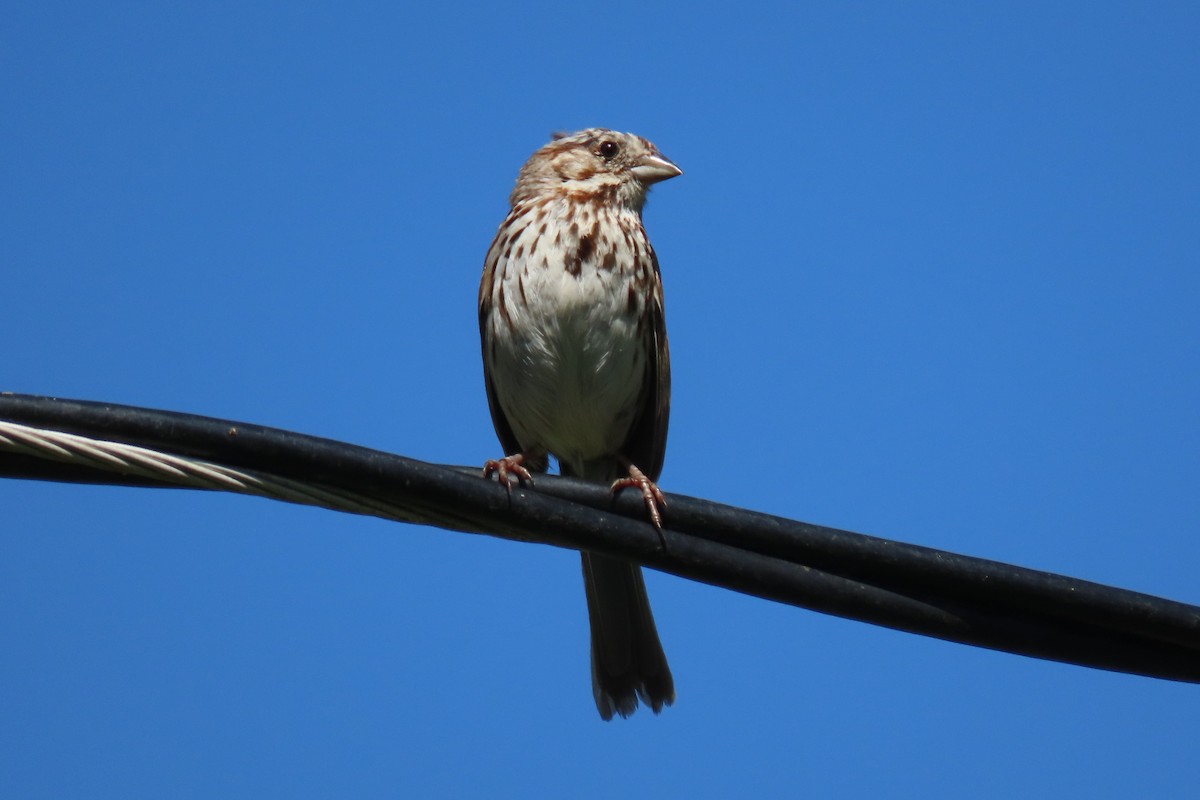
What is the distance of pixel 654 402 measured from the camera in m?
5.98

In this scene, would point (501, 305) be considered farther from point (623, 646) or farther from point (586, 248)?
point (623, 646)

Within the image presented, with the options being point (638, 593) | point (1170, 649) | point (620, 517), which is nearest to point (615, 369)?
point (638, 593)

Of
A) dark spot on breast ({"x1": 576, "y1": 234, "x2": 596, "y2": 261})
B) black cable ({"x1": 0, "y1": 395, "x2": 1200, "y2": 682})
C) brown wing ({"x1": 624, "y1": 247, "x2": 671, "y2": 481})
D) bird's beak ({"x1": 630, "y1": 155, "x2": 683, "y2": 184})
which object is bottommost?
black cable ({"x1": 0, "y1": 395, "x2": 1200, "y2": 682})

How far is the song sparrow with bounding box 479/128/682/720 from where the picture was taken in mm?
5535

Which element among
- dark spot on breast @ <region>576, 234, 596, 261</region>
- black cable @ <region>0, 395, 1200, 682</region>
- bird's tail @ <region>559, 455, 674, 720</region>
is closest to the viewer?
black cable @ <region>0, 395, 1200, 682</region>

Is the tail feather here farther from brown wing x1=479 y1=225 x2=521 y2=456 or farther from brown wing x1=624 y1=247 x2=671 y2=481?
brown wing x1=479 y1=225 x2=521 y2=456

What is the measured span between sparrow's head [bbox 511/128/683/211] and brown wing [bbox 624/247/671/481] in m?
0.45

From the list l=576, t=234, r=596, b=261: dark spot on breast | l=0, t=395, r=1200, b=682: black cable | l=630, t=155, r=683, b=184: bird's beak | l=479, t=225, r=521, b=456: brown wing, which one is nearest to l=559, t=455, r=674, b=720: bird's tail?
l=479, t=225, r=521, b=456: brown wing

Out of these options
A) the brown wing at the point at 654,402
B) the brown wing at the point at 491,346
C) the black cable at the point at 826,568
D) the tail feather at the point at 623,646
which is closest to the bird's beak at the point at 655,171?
the brown wing at the point at 654,402

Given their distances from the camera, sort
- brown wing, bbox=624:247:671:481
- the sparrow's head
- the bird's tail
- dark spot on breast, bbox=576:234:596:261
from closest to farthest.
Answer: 1. the bird's tail
2. dark spot on breast, bbox=576:234:596:261
3. brown wing, bbox=624:247:671:481
4. the sparrow's head

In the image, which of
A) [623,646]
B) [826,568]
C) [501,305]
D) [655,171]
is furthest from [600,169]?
[826,568]

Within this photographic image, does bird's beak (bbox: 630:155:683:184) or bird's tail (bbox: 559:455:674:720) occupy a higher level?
bird's beak (bbox: 630:155:683:184)

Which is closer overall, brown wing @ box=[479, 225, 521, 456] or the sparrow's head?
brown wing @ box=[479, 225, 521, 456]

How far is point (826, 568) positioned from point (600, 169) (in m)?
3.59
